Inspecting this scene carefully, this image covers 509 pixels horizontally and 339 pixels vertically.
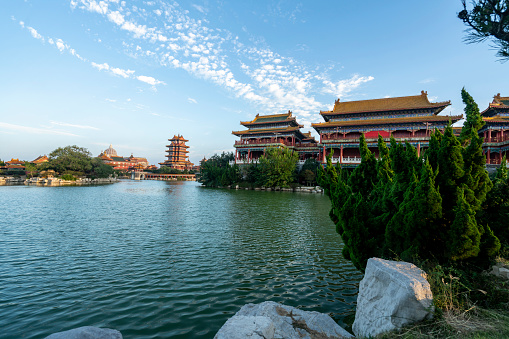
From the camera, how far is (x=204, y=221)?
12.8m

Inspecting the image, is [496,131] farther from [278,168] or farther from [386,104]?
[278,168]

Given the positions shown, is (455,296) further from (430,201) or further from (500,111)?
(500,111)

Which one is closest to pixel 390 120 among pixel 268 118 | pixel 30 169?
pixel 268 118

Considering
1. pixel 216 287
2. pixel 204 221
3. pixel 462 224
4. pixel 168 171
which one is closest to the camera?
pixel 462 224

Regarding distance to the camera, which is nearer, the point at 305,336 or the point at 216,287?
the point at 305,336

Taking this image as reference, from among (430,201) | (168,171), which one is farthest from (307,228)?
(168,171)

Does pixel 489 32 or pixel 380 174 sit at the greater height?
pixel 489 32

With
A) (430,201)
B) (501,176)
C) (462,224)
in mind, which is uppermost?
(501,176)

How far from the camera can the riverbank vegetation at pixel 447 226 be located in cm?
311

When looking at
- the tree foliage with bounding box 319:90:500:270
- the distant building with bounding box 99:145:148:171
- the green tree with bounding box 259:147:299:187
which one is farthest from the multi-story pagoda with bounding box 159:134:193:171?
the tree foliage with bounding box 319:90:500:270

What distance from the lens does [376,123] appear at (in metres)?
33.7

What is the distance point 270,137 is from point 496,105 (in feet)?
93.6

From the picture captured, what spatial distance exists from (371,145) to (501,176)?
29857 millimetres

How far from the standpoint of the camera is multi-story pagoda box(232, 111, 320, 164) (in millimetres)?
41312
